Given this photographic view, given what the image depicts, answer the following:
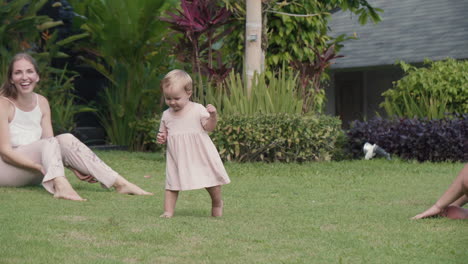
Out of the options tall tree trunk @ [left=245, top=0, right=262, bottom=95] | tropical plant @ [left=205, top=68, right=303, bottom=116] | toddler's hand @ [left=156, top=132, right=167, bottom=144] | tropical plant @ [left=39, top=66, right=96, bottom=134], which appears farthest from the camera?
tropical plant @ [left=39, top=66, right=96, bottom=134]

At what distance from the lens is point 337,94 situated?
2142cm

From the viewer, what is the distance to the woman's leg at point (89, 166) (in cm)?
708

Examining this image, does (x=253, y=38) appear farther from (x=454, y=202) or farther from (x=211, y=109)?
(x=454, y=202)

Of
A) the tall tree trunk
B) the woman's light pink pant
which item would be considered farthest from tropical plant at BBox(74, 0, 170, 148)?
the woman's light pink pant

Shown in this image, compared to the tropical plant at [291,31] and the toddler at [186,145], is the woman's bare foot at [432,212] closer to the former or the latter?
the toddler at [186,145]

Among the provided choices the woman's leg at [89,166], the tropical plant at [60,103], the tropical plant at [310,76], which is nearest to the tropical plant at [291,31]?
the tropical plant at [310,76]

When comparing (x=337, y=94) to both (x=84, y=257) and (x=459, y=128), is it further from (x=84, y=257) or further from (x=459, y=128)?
(x=84, y=257)

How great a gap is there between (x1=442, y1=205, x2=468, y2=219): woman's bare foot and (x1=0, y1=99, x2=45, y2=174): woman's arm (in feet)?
11.7

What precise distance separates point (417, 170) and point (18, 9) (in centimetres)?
686

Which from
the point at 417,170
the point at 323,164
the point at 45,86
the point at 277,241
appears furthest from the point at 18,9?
the point at 277,241

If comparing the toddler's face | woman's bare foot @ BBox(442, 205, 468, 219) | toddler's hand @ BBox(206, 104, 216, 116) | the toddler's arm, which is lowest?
woman's bare foot @ BBox(442, 205, 468, 219)

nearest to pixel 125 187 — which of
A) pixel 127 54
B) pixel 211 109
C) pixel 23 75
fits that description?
pixel 23 75

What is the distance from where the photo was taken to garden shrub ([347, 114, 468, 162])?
1074 centimetres

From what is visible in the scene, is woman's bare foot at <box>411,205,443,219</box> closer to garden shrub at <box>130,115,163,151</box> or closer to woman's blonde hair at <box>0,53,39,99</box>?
woman's blonde hair at <box>0,53,39,99</box>
